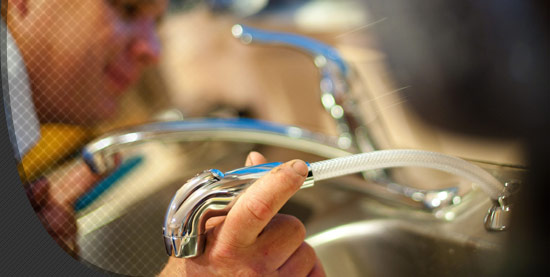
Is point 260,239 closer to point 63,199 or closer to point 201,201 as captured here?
point 201,201

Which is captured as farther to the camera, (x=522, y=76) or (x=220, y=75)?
(x=220, y=75)

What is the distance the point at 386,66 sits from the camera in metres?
0.44

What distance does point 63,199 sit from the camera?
479mm

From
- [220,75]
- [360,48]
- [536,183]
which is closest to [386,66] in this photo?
[360,48]

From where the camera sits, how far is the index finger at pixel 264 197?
0.28 meters

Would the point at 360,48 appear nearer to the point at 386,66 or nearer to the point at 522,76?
the point at 386,66

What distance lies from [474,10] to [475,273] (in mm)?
215

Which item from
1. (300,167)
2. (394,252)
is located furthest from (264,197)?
(394,252)

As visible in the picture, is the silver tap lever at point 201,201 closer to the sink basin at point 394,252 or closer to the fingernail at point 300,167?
the fingernail at point 300,167

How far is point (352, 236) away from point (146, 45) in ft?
1.12

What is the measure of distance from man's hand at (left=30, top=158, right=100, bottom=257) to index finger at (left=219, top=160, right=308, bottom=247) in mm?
242

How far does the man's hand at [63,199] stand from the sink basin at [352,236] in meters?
0.01

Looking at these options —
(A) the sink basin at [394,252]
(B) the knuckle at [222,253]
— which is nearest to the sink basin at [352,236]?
(A) the sink basin at [394,252]

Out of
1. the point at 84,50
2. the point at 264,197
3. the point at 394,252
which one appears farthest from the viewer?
the point at 84,50
